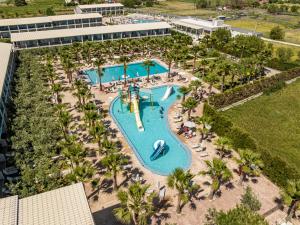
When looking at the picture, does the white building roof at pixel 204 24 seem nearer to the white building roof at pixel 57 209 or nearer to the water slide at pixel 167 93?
the water slide at pixel 167 93

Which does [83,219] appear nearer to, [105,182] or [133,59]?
[105,182]

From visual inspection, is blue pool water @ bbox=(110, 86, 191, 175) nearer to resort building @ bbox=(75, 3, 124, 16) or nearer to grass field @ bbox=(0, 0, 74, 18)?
resort building @ bbox=(75, 3, 124, 16)

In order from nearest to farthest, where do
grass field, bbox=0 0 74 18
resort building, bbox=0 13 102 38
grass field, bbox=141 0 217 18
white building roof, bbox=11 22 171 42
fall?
white building roof, bbox=11 22 171 42
resort building, bbox=0 13 102 38
grass field, bbox=0 0 74 18
grass field, bbox=141 0 217 18

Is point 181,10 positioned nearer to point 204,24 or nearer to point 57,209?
point 204,24

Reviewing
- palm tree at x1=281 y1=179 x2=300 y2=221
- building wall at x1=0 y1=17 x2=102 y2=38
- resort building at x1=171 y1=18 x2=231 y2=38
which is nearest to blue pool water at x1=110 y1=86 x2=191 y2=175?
palm tree at x1=281 y1=179 x2=300 y2=221

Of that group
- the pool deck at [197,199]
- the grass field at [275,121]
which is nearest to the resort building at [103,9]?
the grass field at [275,121]

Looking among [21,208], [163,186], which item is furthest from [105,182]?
[21,208]
